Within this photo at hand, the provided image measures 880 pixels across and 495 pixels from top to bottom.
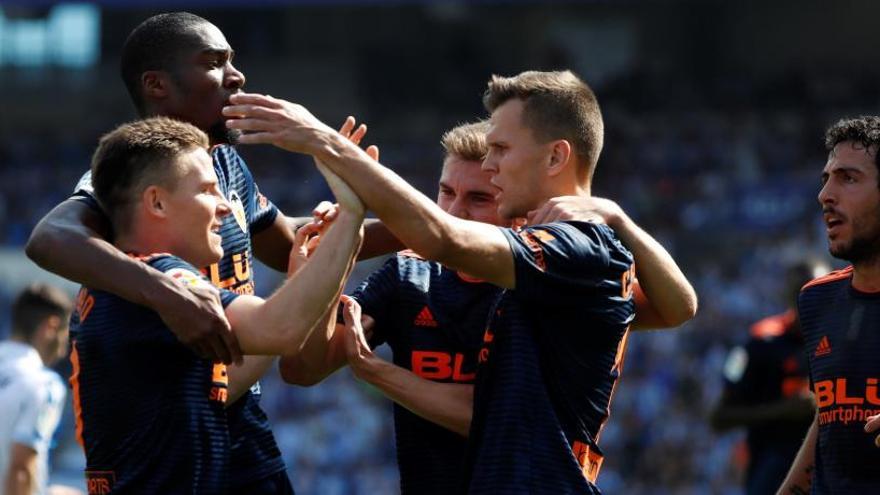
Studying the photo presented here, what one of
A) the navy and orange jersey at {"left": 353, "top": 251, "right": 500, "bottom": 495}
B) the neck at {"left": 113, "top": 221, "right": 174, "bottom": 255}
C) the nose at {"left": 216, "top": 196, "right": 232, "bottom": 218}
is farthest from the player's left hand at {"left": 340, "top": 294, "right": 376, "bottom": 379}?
the neck at {"left": 113, "top": 221, "right": 174, "bottom": 255}

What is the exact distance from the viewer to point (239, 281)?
4.62m

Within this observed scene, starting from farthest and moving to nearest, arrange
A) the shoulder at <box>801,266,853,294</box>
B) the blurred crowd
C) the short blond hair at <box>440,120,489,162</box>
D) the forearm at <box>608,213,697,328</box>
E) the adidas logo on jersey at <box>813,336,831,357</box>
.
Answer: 1. the blurred crowd
2. the shoulder at <box>801,266,853,294</box>
3. the adidas logo on jersey at <box>813,336,831,357</box>
4. the short blond hair at <box>440,120,489,162</box>
5. the forearm at <box>608,213,697,328</box>

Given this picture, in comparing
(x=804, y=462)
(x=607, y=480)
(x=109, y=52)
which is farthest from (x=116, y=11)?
(x=804, y=462)

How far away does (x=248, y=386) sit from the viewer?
14.5ft

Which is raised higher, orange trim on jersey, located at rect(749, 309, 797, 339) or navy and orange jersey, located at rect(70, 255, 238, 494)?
orange trim on jersey, located at rect(749, 309, 797, 339)

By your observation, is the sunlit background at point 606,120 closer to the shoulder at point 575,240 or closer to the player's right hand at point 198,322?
the shoulder at point 575,240

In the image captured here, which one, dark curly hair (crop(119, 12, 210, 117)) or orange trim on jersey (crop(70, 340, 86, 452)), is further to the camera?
dark curly hair (crop(119, 12, 210, 117))


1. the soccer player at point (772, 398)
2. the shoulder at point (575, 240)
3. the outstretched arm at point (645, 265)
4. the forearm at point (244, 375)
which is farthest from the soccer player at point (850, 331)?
the soccer player at point (772, 398)

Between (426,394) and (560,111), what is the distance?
36.1 inches

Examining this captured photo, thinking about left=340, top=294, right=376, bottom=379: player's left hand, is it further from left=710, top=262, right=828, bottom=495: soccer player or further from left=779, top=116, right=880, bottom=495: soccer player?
left=710, top=262, right=828, bottom=495: soccer player

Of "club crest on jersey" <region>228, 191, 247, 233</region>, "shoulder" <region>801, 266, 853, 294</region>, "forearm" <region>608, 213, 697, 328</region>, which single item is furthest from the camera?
"shoulder" <region>801, 266, 853, 294</region>

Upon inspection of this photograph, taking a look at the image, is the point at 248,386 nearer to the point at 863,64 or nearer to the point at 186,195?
the point at 186,195

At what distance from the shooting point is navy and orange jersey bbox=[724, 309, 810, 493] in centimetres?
878

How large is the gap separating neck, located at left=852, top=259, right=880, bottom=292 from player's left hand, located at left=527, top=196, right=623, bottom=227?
1047 millimetres
